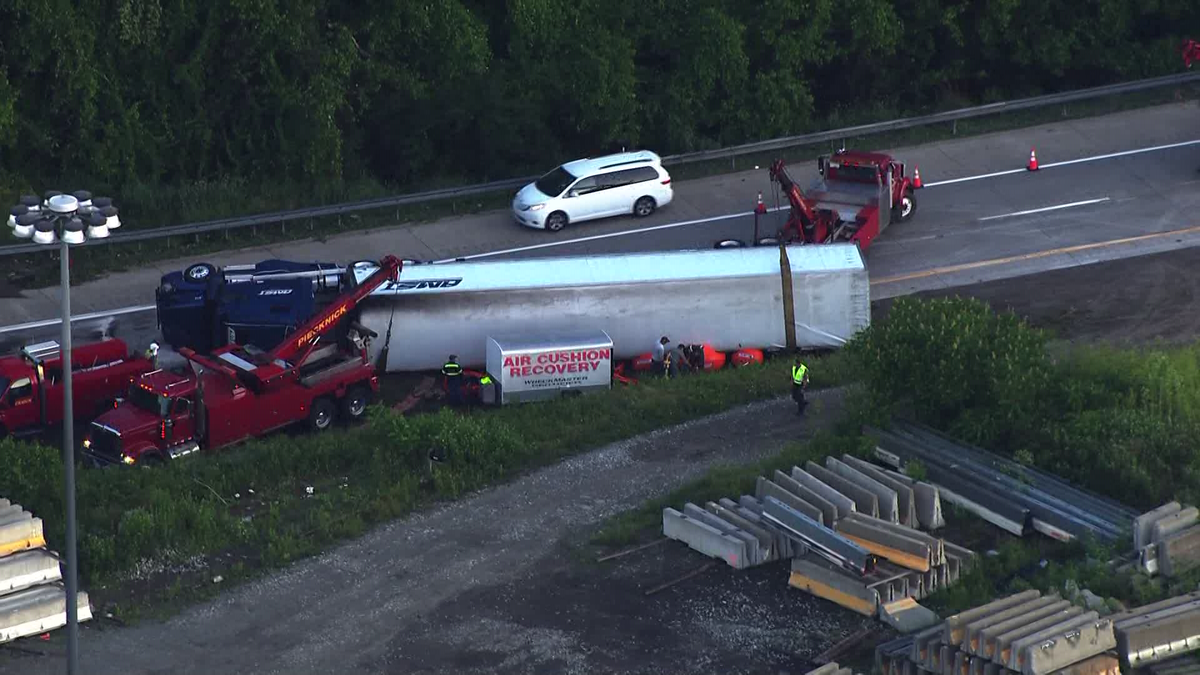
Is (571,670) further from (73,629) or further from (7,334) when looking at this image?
(7,334)

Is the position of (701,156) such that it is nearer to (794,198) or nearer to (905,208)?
(905,208)

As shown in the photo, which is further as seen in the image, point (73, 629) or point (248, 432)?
point (248, 432)

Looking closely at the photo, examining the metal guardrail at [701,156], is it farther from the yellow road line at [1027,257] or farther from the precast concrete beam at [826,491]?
the precast concrete beam at [826,491]

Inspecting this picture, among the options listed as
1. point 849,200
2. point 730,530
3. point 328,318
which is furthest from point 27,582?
point 849,200

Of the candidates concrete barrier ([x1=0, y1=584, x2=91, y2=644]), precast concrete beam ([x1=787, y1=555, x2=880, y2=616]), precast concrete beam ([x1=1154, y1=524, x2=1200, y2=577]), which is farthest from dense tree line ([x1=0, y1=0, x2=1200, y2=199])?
precast concrete beam ([x1=1154, y1=524, x2=1200, y2=577])

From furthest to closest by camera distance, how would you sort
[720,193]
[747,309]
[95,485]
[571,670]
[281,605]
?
[720,193], [747,309], [95,485], [281,605], [571,670]

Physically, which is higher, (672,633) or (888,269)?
(888,269)

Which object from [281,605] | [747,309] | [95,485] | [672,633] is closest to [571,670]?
[672,633]

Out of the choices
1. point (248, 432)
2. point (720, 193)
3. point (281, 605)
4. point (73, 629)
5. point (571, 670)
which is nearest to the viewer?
point (73, 629)
